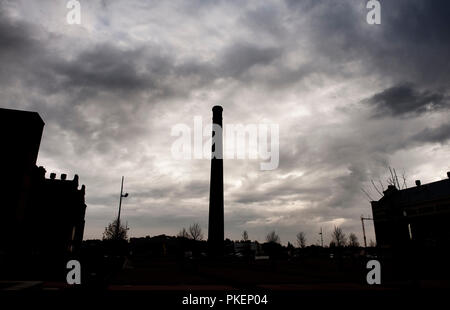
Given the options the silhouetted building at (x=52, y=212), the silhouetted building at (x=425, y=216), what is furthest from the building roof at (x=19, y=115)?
the silhouetted building at (x=425, y=216)

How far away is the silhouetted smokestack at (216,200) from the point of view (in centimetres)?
4381

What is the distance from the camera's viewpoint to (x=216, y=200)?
44.8 meters

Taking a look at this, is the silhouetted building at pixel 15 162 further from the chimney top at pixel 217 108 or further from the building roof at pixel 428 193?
the building roof at pixel 428 193

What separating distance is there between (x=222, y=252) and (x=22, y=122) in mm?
30162

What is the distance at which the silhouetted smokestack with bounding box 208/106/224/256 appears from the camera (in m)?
43.8

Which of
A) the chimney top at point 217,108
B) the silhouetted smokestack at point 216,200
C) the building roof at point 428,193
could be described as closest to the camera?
the silhouetted smokestack at point 216,200

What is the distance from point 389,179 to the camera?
55.1 feet
